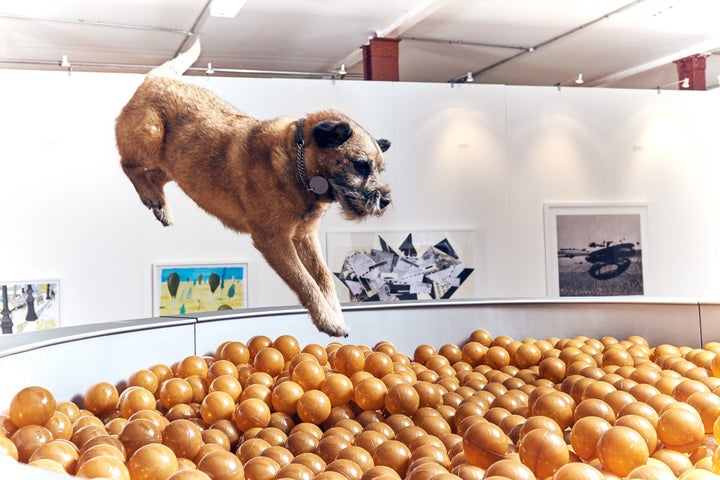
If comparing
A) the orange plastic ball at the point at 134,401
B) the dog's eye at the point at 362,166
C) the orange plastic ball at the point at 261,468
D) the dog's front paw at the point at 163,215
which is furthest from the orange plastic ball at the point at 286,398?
the dog's front paw at the point at 163,215

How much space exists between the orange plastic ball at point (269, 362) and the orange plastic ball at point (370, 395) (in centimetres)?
45

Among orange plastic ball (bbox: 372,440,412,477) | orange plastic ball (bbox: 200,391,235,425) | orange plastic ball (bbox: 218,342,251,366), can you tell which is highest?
orange plastic ball (bbox: 218,342,251,366)

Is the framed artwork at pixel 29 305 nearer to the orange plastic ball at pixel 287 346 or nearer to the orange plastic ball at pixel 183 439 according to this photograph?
the orange plastic ball at pixel 287 346

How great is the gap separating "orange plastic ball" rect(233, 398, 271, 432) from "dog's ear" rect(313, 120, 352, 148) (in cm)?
110

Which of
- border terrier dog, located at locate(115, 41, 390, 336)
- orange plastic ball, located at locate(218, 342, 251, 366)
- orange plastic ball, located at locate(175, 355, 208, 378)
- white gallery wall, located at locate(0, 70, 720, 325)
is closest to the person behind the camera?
orange plastic ball, located at locate(175, 355, 208, 378)

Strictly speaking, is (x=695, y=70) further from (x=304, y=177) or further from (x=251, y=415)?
(x=251, y=415)

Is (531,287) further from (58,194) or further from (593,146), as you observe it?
(58,194)

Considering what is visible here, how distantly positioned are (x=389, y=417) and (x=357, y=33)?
4771mm

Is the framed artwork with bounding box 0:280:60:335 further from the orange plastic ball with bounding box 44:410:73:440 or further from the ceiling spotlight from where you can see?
the orange plastic ball with bounding box 44:410:73:440

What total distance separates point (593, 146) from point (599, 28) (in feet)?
4.33

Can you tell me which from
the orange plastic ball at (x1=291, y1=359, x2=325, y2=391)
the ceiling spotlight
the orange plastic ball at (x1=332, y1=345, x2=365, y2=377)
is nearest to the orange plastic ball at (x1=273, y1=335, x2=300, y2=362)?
the orange plastic ball at (x1=332, y1=345, x2=365, y2=377)

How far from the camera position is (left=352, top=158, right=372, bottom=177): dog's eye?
2.84 meters

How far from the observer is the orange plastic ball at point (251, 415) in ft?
6.95

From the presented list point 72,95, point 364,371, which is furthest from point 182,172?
point 72,95
